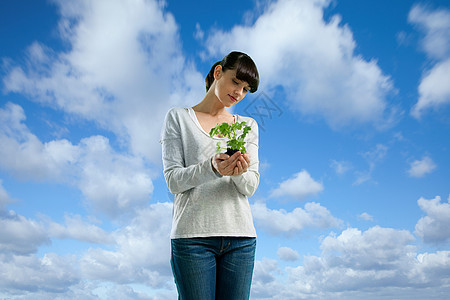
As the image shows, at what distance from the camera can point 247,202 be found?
229cm

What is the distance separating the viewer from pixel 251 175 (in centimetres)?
225

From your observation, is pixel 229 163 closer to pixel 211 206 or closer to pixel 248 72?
pixel 211 206

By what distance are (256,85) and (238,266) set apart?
1.10 meters

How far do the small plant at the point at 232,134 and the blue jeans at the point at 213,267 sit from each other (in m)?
0.50

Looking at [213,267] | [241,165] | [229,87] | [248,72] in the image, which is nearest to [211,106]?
[229,87]

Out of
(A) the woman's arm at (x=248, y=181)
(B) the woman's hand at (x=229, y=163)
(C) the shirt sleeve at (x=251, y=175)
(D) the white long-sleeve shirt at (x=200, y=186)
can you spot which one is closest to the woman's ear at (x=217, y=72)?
(D) the white long-sleeve shirt at (x=200, y=186)

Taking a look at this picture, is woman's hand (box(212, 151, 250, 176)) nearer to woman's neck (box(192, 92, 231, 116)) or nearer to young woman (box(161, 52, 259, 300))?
young woman (box(161, 52, 259, 300))

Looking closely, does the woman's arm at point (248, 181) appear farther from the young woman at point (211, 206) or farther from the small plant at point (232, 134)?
the small plant at point (232, 134)

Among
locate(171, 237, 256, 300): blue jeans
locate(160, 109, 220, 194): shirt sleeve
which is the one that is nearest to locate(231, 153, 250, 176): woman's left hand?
locate(160, 109, 220, 194): shirt sleeve

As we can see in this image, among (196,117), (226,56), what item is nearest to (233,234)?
(196,117)

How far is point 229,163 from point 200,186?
26 cm

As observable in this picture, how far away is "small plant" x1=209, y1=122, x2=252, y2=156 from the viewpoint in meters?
A: 2.19

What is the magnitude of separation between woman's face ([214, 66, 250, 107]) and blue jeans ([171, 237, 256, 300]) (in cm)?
87

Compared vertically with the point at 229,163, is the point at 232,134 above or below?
above
